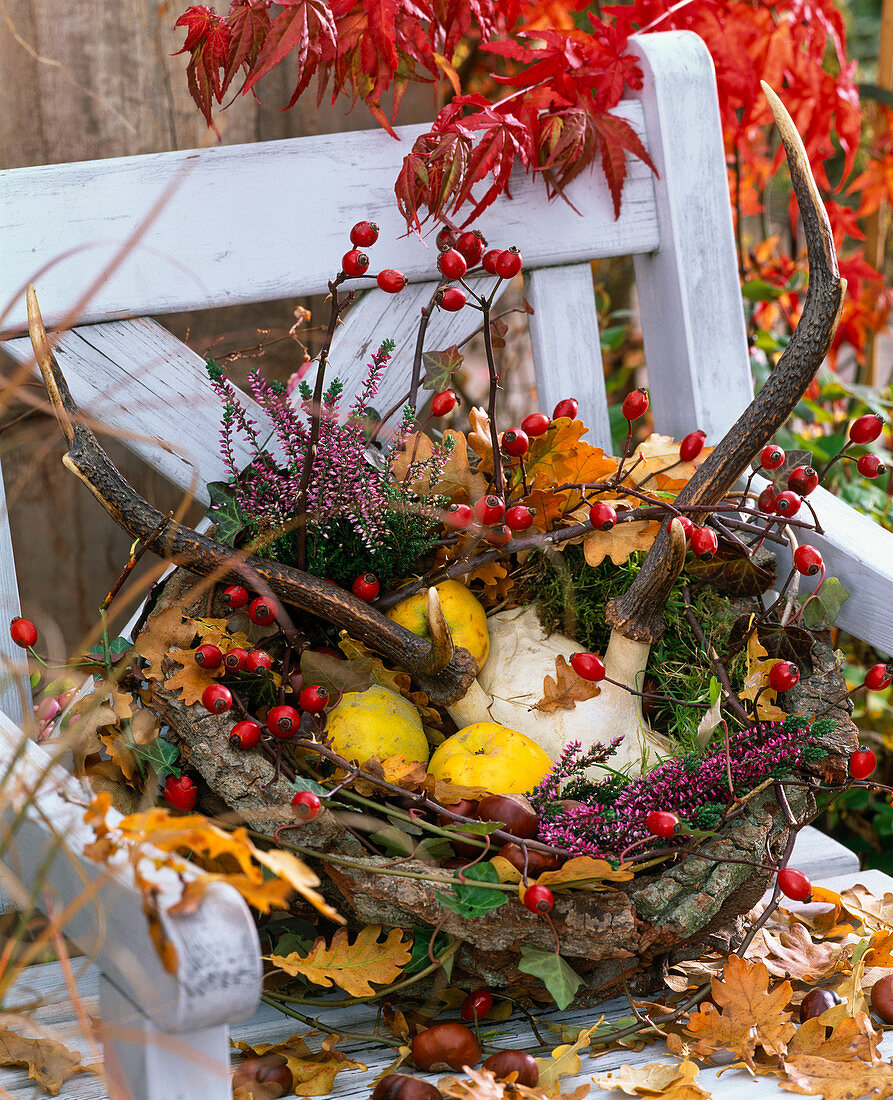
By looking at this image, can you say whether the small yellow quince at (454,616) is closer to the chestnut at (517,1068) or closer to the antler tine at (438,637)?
the antler tine at (438,637)

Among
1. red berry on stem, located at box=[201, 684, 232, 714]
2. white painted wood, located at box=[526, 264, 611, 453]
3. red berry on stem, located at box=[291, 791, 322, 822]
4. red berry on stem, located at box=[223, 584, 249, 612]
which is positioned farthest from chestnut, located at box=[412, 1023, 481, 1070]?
white painted wood, located at box=[526, 264, 611, 453]

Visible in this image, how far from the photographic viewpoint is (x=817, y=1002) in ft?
3.24

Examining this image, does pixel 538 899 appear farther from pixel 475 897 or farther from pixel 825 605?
pixel 825 605

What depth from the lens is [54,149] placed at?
4.62 ft

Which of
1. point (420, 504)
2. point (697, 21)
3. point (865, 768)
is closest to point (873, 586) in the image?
point (865, 768)

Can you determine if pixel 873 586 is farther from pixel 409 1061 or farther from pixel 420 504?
pixel 409 1061

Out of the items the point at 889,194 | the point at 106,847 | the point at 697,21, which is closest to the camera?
the point at 106,847

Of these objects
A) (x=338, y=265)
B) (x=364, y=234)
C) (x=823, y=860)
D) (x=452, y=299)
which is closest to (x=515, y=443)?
(x=452, y=299)

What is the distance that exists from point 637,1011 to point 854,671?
1.04m

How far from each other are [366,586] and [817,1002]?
599 mm

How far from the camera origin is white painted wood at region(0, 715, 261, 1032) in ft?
1.91

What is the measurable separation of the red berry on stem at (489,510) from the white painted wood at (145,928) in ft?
1.63

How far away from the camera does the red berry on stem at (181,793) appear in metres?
0.99

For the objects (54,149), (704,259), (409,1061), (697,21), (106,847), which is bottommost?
(409,1061)
